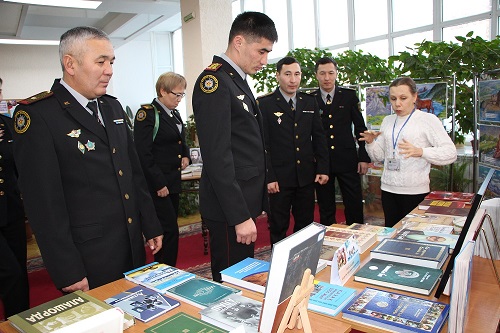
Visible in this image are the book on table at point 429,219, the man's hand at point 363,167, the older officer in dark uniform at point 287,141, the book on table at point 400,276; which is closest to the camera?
the book on table at point 400,276

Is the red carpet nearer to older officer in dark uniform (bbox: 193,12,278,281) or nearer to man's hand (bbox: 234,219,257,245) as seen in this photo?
older officer in dark uniform (bbox: 193,12,278,281)

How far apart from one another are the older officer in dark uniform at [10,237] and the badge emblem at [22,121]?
3.91 feet

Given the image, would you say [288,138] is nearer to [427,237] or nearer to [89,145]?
[427,237]

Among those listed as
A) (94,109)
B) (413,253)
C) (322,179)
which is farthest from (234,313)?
(322,179)

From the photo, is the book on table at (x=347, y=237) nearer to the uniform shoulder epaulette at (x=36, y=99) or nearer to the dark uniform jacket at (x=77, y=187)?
the dark uniform jacket at (x=77, y=187)

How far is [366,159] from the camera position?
3.61 metres

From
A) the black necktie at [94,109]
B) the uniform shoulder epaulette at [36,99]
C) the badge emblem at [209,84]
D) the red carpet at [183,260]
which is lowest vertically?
the red carpet at [183,260]

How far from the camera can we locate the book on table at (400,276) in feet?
4.41

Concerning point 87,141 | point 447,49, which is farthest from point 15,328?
point 447,49

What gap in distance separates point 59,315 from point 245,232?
0.86 meters

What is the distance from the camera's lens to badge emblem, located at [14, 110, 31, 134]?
1.48m

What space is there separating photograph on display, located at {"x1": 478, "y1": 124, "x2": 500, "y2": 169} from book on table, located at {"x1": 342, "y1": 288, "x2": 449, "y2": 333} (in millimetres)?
2471

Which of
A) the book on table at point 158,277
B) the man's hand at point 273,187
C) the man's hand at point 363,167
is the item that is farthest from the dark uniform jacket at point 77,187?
the man's hand at point 363,167

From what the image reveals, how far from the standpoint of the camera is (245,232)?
5.98 ft
